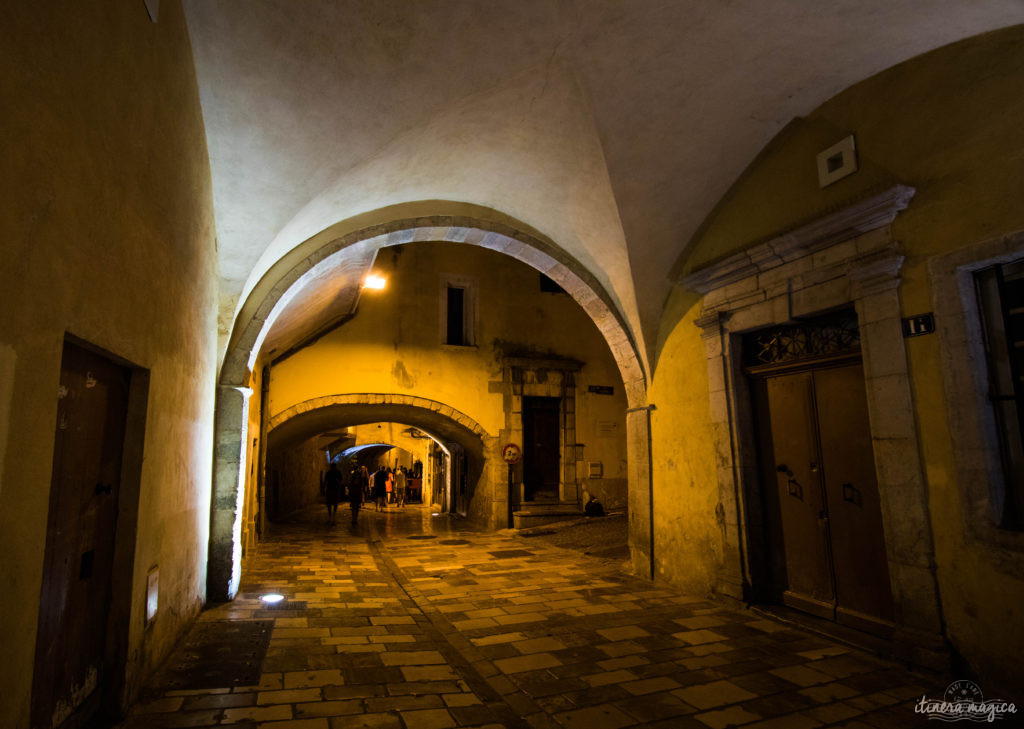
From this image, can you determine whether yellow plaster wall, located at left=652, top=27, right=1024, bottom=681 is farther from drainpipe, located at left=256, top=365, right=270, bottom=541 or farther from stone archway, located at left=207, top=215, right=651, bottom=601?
drainpipe, located at left=256, top=365, right=270, bottom=541

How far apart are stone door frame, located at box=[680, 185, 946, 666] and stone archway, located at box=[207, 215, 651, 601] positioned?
3.84 ft

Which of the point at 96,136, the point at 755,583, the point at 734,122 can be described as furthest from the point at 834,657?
the point at 96,136

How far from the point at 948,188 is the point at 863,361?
1179mm

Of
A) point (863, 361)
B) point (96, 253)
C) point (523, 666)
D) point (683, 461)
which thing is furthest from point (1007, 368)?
point (96, 253)

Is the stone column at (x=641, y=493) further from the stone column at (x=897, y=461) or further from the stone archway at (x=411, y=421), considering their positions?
the stone archway at (x=411, y=421)

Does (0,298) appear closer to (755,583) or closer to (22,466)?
(22,466)

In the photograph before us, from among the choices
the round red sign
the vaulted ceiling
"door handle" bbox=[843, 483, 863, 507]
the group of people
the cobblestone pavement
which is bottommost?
the cobblestone pavement

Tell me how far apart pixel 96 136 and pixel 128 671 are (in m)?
2.52

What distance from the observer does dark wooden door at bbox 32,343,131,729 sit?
2.24 m

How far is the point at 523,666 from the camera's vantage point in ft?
11.7

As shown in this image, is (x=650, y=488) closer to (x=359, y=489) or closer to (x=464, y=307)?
(x=464, y=307)

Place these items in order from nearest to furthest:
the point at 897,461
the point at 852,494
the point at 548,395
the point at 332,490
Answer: the point at 897,461 < the point at 852,494 < the point at 548,395 < the point at 332,490

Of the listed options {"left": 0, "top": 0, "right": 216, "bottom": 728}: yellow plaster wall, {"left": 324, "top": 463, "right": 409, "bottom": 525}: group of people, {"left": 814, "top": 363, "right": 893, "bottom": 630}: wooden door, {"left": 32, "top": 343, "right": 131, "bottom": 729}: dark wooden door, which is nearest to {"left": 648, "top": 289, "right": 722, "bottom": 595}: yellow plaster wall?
{"left": 814, "top": 363, "right": 893, "bottom": 630}: wooden door

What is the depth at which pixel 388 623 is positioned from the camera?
4555 mm
